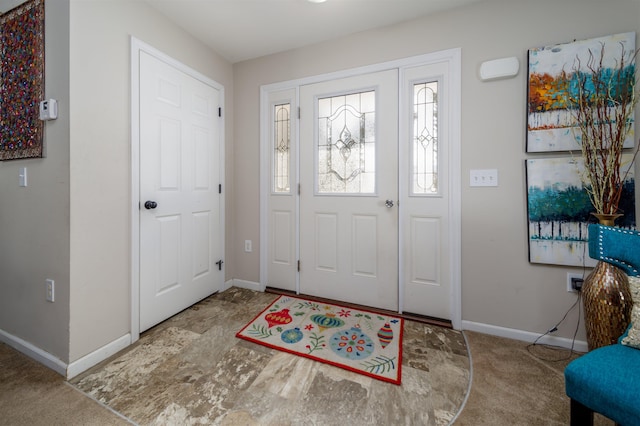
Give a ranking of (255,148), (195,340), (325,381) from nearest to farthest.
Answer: (325,381)
(195,340)
(255,148)

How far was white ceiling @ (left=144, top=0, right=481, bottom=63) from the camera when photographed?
6.27ft

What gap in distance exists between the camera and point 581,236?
1683 millimetres

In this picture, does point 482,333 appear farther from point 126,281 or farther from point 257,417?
point 126,281

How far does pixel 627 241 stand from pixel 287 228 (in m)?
2.21

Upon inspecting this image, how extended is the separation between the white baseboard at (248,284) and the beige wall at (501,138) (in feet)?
6.17

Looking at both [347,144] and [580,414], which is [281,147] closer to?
[347,144]

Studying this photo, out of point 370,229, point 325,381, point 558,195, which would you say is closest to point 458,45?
point 558,195

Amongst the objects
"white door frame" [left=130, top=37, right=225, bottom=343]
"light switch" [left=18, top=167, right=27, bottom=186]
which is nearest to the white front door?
"white door frame" [left=130, top=37, right=225, bottom=343]

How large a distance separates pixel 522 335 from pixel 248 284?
237 cm

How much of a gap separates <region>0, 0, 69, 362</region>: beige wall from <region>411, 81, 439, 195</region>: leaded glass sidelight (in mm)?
2283

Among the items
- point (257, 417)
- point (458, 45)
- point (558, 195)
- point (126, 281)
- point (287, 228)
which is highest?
point (458, 45)

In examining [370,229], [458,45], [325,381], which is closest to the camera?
[325,381]

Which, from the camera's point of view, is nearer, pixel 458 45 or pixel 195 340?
pixel 195 340

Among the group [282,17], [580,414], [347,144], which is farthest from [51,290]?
[580,414]
